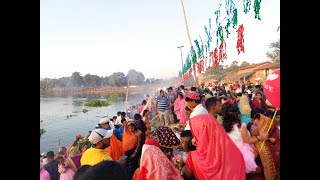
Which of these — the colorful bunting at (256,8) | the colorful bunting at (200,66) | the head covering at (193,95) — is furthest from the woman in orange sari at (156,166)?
the colorful bunting at (256,8)

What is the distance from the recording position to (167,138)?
280 cm

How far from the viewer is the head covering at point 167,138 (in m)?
2.75

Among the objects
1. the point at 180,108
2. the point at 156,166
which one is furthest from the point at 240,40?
the point at 156,166

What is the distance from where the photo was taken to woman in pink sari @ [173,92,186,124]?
3.01 m

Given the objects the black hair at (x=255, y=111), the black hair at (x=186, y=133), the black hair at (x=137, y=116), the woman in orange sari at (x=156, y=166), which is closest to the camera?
the woman in orange sari at (x=156, y=166)

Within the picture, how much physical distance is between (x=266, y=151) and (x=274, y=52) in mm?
896

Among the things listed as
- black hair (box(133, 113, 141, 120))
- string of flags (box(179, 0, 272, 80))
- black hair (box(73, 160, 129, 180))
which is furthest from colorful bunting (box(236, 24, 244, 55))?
black hair (box(73, 160, 129, 180))

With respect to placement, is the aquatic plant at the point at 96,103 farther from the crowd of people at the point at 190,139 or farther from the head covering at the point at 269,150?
the head covering at the point at 269,150

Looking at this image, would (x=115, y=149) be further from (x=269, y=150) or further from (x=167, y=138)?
(x=269, y=150)

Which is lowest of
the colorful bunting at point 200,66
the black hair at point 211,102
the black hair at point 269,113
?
the black hair at point 269,113

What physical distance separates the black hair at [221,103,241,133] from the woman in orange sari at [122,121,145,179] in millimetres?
785

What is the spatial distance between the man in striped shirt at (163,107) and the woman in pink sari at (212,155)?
1.78 ft

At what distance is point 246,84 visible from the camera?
A: 123 inches
